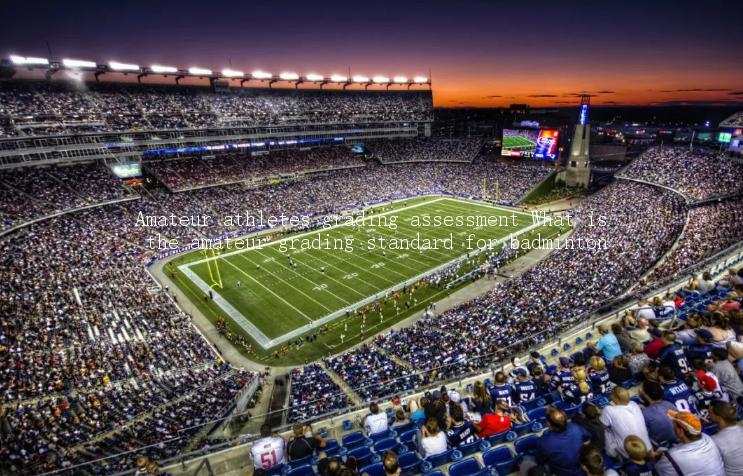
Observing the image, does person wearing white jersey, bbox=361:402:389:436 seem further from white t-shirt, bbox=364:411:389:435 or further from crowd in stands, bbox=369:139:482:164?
crowd in stands, bbox=369:139:482:164

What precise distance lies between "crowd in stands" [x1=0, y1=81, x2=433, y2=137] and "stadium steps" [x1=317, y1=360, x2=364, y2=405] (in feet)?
152

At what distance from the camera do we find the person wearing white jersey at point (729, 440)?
423 cm

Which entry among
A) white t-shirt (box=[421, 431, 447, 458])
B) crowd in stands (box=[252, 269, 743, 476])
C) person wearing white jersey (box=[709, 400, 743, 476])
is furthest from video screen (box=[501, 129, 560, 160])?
white t-shirt (box=[421, 431, 447, 458])

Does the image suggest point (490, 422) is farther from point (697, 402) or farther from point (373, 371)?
point (373, 371)

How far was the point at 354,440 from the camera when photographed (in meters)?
8.14

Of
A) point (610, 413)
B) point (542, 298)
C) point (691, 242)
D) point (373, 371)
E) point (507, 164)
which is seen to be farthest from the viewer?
point (507, 164)

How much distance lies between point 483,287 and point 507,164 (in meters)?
45.7

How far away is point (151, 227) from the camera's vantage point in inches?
1695

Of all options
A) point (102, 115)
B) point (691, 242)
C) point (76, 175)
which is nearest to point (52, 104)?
point (102, 115)

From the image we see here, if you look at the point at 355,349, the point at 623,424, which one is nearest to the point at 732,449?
the point at 623,424

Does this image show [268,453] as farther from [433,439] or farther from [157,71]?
[157,71]

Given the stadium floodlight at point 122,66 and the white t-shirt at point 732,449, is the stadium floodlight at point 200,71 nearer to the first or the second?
the stadium floodlight at point 122,66

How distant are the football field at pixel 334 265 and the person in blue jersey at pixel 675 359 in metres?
21.5

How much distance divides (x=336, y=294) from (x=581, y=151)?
50026 millimetres
